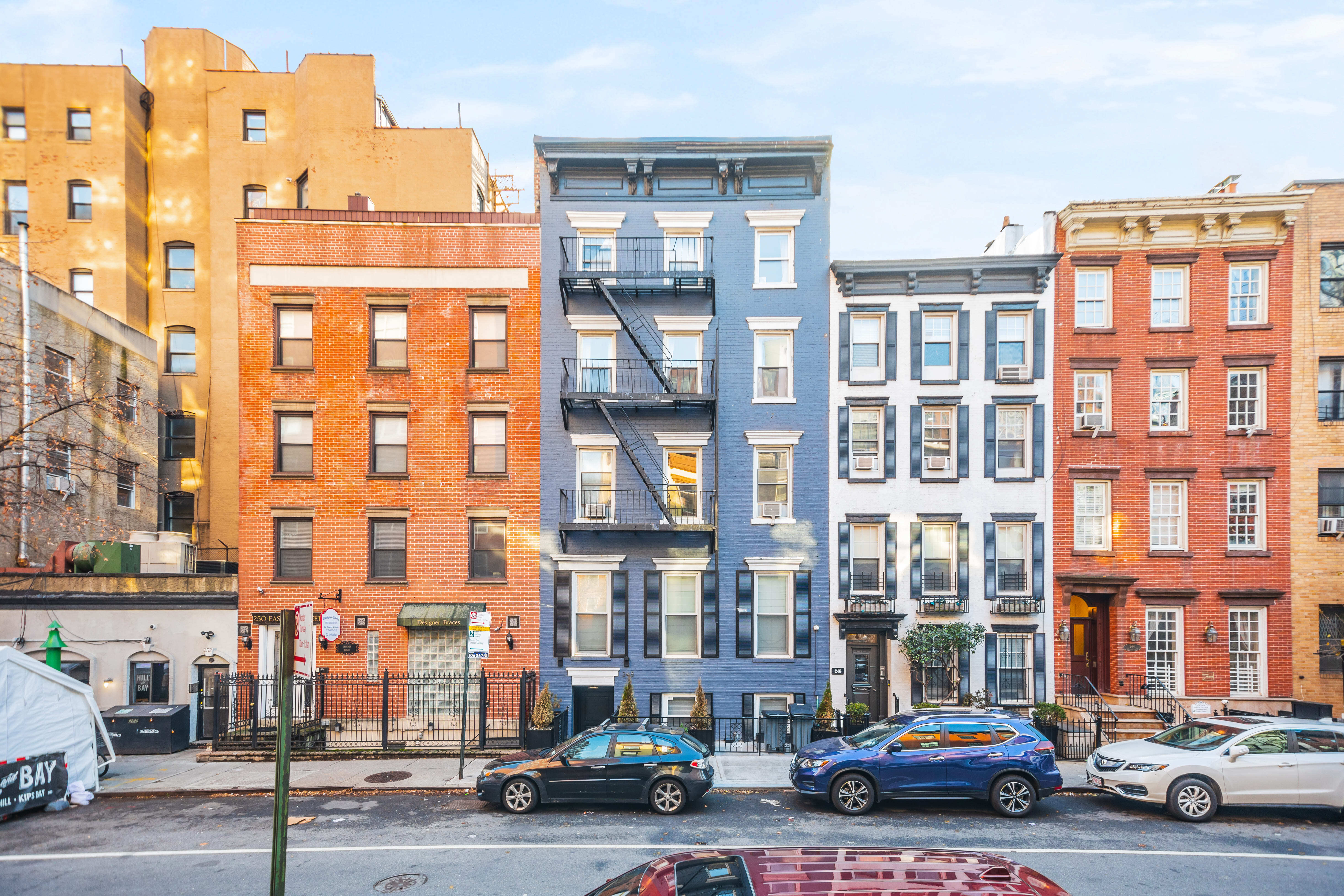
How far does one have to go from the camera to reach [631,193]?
1844cm

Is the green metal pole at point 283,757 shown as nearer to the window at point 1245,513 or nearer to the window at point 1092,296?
the window at point 1092,296

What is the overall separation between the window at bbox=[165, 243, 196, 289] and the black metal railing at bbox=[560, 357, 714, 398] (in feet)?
56.7

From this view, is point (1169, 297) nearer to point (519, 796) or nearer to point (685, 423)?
point (685, 423)

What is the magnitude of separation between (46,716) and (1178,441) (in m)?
24.9

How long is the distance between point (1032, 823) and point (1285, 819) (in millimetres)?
4308

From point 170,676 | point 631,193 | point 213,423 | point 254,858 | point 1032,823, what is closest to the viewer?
point 254,858

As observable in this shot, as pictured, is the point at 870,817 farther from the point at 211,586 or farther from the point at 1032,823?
the point at 211,586

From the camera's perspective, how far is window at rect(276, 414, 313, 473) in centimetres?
1809

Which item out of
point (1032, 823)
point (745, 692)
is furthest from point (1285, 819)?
point (745, 692)

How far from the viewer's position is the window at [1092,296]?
Result: 59.8ft

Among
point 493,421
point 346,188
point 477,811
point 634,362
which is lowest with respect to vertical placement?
point 477,811

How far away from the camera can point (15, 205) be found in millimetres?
24984

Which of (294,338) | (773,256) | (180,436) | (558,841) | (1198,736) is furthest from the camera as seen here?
(180,436)

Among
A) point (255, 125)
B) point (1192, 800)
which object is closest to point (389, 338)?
point (255, 125)
